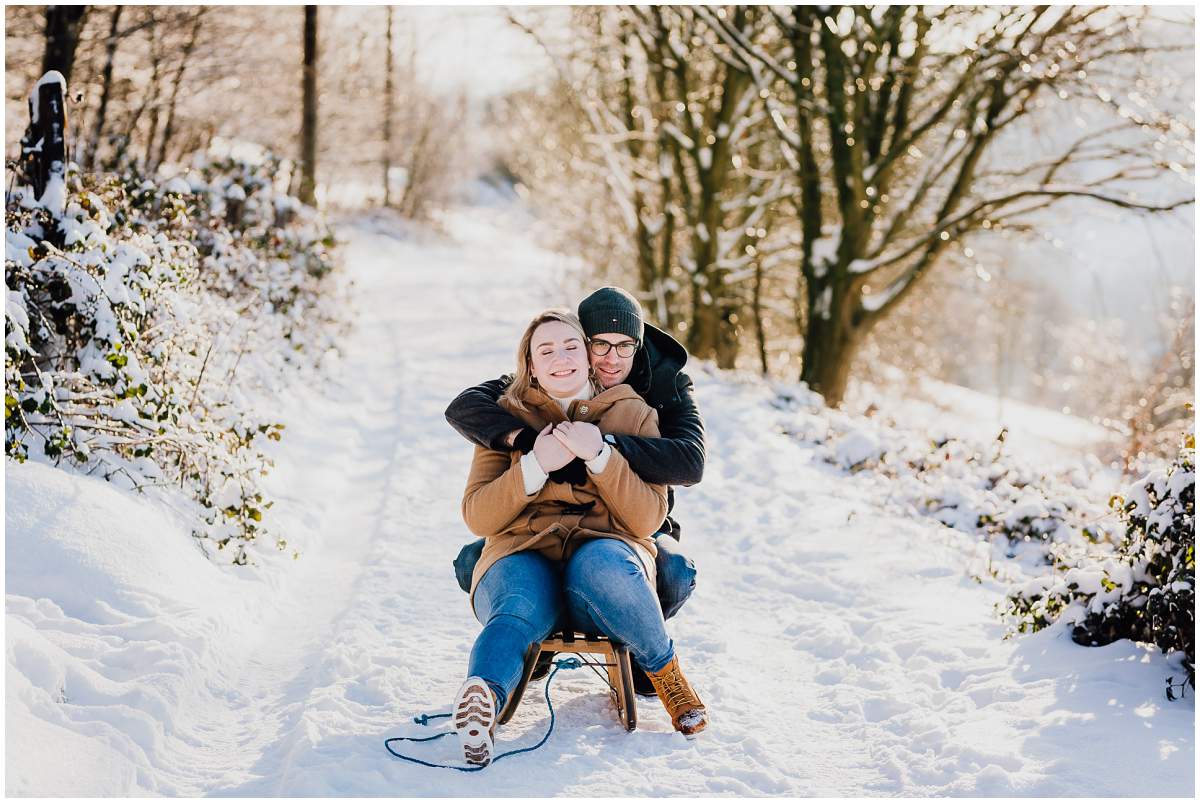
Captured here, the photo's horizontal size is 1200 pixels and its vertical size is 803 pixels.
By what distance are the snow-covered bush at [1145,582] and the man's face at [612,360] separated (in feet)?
6.92

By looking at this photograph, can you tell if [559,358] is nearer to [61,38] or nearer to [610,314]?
[610,314]

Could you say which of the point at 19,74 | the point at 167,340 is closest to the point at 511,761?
the point at 167,340

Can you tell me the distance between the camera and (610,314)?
11.1 ft

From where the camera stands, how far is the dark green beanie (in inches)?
134

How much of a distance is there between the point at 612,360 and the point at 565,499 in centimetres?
54

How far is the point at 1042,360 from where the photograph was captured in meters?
62.8

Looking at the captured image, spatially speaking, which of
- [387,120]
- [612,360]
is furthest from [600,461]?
[387,120]

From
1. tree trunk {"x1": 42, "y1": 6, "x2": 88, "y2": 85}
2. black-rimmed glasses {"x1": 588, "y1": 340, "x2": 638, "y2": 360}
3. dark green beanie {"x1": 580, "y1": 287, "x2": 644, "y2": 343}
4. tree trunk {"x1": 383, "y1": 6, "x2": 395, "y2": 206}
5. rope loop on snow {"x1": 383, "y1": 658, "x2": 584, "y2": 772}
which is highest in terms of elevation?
tree trunk {"x1": 383, "y1": 6, "x2": 395, "y2": 206}

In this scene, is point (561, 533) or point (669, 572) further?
point (669, 572)

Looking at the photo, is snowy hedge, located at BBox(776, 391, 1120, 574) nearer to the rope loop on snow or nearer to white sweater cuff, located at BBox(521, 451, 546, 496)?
the rope loop on snow

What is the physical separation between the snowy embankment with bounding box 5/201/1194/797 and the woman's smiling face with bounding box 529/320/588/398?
1.20 metres

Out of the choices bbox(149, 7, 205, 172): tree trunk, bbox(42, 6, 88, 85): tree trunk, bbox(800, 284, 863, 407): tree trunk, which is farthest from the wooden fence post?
bbox(149, 7, 205, 172): tree trunk

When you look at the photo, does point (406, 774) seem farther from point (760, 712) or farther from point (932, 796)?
point (932, 796)

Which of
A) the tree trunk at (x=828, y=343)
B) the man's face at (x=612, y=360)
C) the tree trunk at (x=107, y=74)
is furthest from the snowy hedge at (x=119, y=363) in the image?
the tree trunk at (x=107, y=74)
